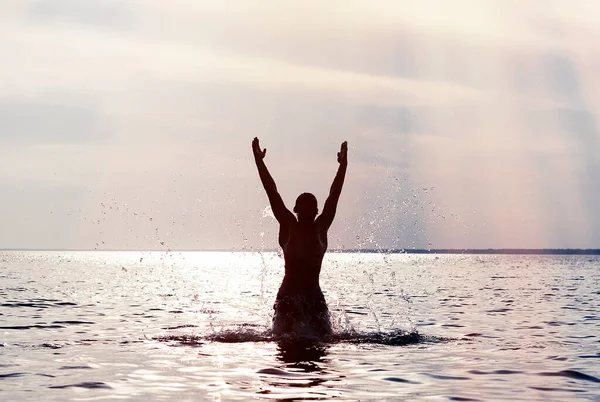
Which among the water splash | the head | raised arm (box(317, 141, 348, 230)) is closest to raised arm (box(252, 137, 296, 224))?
the head

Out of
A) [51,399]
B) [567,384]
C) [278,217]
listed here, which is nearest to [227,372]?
[51,399]

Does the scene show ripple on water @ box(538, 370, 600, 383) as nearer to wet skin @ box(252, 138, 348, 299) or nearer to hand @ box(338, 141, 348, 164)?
wet skin @ box(252, 138, 348, 299)

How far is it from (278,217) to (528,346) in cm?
537

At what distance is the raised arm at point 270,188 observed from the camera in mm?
13969

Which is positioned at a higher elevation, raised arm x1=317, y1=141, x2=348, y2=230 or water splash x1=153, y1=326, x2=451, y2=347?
raised arm x1=317, y1=141, x2=348, y2=230

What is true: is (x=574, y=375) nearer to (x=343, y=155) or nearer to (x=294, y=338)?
(x=294, y=338)

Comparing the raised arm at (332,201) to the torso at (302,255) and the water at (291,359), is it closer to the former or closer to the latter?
the torso at (302,255)

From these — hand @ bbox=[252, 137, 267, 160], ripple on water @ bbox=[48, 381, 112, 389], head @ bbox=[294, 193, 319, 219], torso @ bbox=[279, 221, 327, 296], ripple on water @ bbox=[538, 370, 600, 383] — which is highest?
hand @ bbox=[252, 137, 267, 160]

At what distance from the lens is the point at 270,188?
1402 centimetres

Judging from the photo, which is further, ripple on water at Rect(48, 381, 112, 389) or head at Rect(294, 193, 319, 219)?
head at Rect(294, 193, 319, 219)

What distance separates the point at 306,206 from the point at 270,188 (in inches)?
29.1

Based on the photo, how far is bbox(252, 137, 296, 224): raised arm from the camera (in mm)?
13969

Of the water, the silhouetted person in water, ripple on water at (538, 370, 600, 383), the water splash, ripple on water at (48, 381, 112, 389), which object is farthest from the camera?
the water splash

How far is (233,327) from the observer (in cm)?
1848
